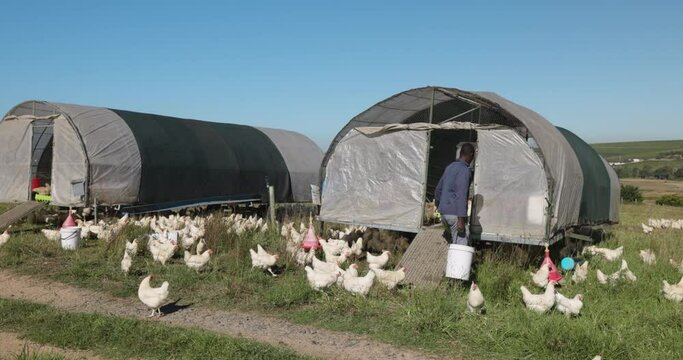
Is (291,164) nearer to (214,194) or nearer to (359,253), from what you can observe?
(214,194)

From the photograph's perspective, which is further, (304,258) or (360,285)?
(304,258)

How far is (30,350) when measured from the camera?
18.9 ft

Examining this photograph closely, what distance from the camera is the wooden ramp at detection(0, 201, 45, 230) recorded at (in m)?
13.4

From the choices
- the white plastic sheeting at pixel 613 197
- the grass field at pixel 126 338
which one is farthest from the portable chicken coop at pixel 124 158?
the white plastic sheeting at pixel 613 197

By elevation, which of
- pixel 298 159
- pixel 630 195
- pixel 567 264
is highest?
pixel 298 159

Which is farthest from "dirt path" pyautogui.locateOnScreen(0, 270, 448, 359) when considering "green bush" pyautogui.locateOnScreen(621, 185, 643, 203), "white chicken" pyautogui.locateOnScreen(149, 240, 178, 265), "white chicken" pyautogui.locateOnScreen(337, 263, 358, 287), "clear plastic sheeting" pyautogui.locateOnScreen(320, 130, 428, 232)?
"green bush" pyautogui.locateOnScreen(621, 185, 643, 203)

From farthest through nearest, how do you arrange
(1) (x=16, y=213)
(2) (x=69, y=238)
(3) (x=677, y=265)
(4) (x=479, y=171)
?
1. (1) (x=16, y=213)
2. (2) (x=69, y=238)
3. (4) (x=479, y=171)
4. (3) (x=677, y=265)

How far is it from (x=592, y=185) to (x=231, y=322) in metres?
9.59

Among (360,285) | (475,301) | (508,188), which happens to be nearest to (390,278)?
(360,285)

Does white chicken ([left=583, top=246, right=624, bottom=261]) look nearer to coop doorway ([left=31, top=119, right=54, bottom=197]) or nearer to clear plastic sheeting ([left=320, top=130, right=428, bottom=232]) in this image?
clear plastic sheeting ([left=320, top=130, right=428, bottom=232])

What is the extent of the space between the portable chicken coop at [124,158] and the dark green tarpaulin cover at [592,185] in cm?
1047

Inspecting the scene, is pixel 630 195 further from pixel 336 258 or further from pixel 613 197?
pixel 336 258

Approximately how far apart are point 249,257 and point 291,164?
12.3m

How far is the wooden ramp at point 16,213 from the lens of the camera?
13.4 m
